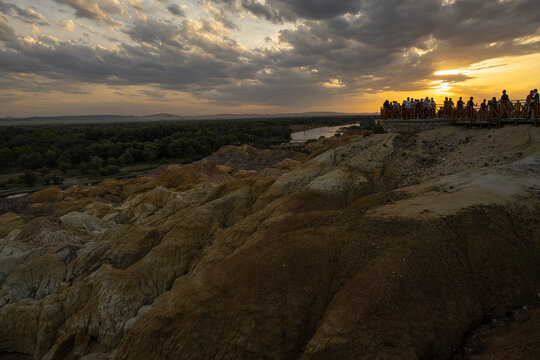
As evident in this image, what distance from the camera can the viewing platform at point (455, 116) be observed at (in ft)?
61.2

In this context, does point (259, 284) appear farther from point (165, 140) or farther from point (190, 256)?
point (165, 140)

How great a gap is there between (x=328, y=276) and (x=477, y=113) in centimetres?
2090

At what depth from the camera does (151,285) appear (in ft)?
46.2

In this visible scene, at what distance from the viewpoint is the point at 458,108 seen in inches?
925

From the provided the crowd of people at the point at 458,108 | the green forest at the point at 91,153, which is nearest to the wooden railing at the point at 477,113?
the crowd of people at the point at 458,108

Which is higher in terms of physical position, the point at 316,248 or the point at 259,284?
the point at 316,248

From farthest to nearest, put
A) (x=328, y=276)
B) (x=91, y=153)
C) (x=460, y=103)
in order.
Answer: (x=91, y=153), (x=460, y=103), (x=328, y=276)

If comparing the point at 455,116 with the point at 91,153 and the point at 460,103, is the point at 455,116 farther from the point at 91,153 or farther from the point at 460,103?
the point at 91,153

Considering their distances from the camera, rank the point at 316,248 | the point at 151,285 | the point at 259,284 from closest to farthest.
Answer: the point at 259,284
the point at 316,248
the point at 151,285

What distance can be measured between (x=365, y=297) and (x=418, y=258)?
2.05 meters

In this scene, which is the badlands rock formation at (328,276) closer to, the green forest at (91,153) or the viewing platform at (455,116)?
the viewing platform at (455,116)

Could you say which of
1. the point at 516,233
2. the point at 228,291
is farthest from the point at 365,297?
the point at 516,233

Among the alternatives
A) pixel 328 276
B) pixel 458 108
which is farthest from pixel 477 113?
pixel 328 276

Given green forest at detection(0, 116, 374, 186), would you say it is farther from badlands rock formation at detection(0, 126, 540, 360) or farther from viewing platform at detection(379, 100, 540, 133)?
viewing platform at detection(379, 100, 540, 133)
